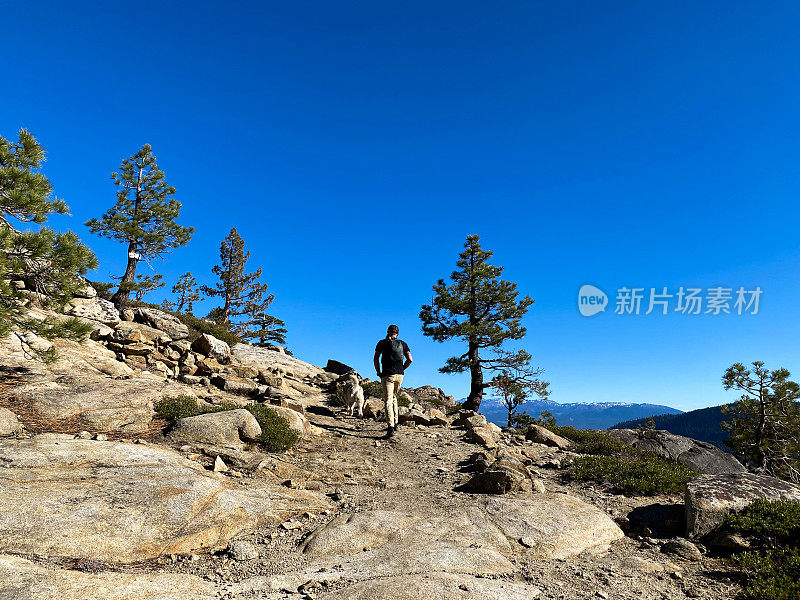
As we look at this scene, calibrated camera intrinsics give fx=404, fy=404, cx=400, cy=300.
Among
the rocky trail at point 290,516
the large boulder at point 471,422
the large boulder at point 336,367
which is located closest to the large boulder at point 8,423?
the rocky trail at point 290,516

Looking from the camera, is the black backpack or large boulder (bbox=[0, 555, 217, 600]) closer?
large boulder (bbox=[0, 555, 217, 600])

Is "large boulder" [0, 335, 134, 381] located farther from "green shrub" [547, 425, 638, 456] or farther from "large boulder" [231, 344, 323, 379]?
"green shrub" [547, 425, 638, 456]

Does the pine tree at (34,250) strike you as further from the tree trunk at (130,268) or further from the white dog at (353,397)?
the tree trunk at (130,268)

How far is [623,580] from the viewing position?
5398 millimetres

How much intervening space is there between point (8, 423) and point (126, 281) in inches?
799

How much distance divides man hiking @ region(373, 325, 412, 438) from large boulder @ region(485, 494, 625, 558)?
606 cm

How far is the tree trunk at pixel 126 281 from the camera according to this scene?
2605cm

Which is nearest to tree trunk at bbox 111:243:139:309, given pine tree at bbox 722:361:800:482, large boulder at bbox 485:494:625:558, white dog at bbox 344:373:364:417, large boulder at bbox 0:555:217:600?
white dog at bbox 344:373:364:417

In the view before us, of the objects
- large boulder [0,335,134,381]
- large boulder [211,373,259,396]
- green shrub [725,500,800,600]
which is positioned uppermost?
large boulder [0,335,134,381]

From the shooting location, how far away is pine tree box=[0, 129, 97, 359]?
9.70 meters

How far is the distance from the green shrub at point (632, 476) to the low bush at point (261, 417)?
7739 mm

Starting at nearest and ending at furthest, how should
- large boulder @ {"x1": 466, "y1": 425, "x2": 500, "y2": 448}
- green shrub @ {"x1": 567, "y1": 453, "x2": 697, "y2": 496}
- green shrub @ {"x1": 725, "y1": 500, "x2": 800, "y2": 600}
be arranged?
1. green shrub @ {"x1": 725, "y1": 500, "x2": 800, "y2": 600}
2. green shrub @ {"x1": 567, "y1": 453, "x2": 697, "y2": 496}
3. large boulder @ {"x1": 466, "y1": 425, "x2": 500, "y2": 448}

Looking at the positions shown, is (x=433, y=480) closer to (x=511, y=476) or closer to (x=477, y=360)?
(x=511, y=476)

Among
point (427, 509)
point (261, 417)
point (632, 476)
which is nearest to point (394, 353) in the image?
point (261, 417)
